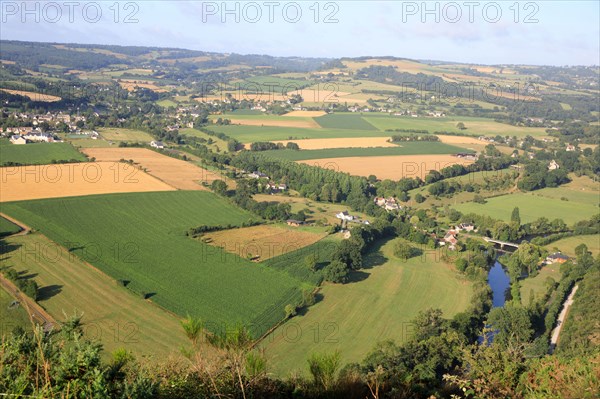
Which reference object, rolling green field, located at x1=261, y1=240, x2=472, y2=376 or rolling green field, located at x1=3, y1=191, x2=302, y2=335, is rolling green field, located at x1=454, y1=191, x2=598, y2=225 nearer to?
rolling green field, located at x1=261, y1=240, x2=472, y2=376

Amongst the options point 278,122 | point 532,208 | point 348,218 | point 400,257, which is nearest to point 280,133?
point 278,122

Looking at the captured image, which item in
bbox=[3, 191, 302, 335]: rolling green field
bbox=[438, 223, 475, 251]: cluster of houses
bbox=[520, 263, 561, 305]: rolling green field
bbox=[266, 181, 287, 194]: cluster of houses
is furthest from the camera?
bbox=[266, 181, 287, 194]: cluster of houses

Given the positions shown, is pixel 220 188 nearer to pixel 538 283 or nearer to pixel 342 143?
pixel 538 283

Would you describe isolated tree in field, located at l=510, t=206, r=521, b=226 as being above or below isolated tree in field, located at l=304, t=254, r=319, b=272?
above

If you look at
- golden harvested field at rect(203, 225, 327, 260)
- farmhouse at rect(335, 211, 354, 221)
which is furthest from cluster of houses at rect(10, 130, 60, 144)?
farmhouse at rect(335, 211, 354, 221)

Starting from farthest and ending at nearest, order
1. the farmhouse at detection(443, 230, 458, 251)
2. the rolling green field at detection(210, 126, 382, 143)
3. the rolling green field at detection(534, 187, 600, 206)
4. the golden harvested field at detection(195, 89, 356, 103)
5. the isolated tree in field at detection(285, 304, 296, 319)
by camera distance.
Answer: the golden harvested field at detection(195, 89, 356, 103) → the rolling green field at detection(210, 126, 382, 143) → the rolling green field at detection(534, 187, 600, 206) → the farmhouse at detection(443, 230, 458, 251) → the isolated tree in field at detection(285, 304, 296, 319)

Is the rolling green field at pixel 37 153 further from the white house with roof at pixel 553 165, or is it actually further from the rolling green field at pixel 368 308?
the white house with roof at pixel 553 165

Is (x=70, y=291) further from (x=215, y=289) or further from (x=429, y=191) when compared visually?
(x=429, y=191)
